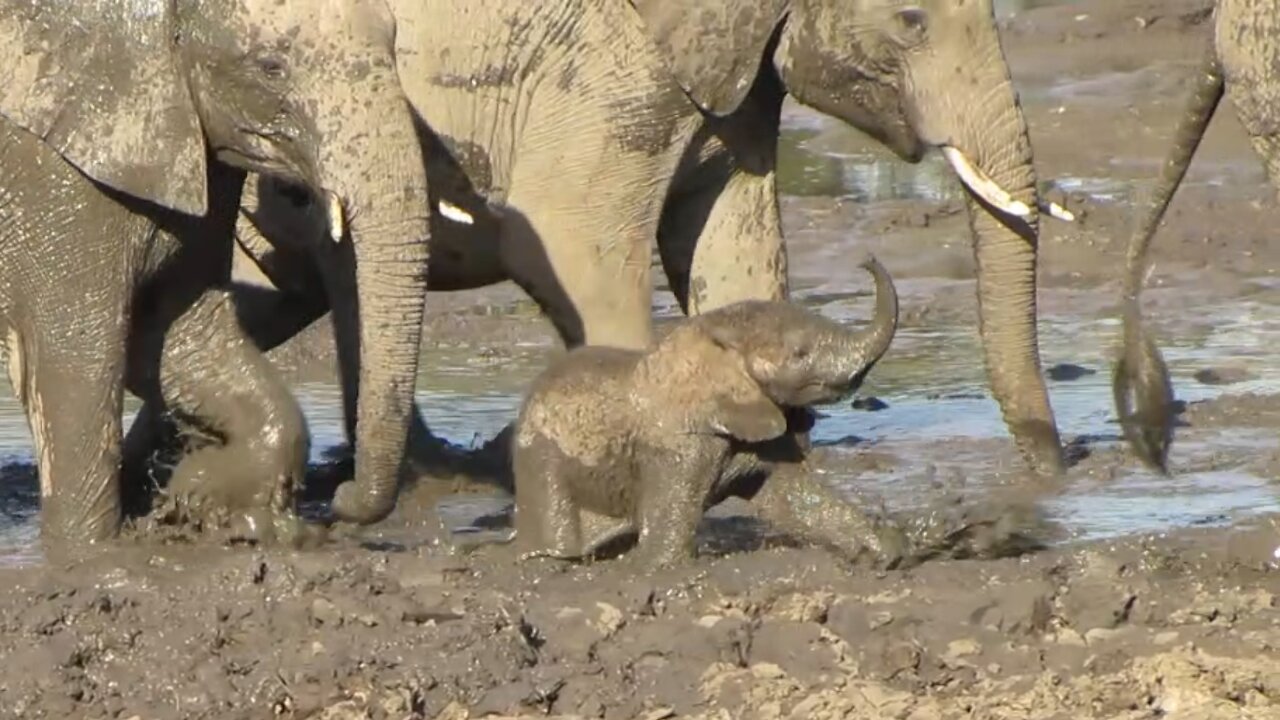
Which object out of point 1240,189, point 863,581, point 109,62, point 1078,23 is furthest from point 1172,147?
point 1078,23

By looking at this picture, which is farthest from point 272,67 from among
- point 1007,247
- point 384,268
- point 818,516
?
point 1007,247

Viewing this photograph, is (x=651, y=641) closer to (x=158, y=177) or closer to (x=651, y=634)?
(x=651, y=634)

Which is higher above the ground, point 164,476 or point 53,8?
point 53,8

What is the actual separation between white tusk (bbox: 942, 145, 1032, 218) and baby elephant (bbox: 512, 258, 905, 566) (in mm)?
1196

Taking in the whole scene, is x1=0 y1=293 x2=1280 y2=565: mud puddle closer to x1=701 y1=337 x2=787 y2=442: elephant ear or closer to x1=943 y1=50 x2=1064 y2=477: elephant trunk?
x1=943 y1=50 x2=1064 y2=477: elephant trunk

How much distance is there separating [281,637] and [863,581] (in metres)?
1.35

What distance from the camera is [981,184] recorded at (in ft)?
30.6

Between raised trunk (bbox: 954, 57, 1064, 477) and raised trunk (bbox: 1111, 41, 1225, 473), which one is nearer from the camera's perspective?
raised trunk (bbox: 954, 57, 1064, 477)

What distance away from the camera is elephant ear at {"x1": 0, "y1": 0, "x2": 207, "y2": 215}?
8.34m

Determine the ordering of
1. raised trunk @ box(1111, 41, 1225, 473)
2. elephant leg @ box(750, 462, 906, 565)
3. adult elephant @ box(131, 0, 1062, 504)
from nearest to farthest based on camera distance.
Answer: elephant leg @ box(750, 462, 906, 565) → adult elephant @ box(131, 0, 1062, 504) → raised trunk @ box(1111, 41, 1225, 473)

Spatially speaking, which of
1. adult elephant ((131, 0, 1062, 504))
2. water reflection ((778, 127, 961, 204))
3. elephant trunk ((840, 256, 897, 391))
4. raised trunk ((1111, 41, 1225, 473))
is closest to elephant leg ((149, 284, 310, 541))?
adult elephant ((131, 0, 1062, 504))

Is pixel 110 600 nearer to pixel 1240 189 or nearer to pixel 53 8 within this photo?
pixel 53 8

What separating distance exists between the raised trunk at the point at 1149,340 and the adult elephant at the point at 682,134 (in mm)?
625

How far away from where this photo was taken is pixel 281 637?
7.44m
